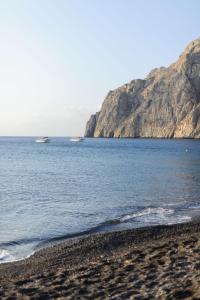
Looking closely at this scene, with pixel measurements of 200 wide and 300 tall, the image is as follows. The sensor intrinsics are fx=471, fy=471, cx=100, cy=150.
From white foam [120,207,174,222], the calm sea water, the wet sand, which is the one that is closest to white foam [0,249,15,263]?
the calm sea water

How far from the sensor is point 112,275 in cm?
1149

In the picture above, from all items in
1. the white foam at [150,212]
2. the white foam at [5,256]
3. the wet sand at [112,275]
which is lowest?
the white foam at [5,256]

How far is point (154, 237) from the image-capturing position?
1916 cm

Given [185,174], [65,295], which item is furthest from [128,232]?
[185,174]

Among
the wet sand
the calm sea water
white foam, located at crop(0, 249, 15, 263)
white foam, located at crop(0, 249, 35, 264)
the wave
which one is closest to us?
the wet sand

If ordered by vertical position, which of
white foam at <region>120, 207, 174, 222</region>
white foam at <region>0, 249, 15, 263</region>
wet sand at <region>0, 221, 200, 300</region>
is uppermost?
wet sand at <region>0, 221, 200, 300</region>

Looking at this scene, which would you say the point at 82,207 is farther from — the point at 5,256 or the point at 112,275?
the point at 112,275

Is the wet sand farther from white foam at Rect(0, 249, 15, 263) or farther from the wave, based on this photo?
the wave

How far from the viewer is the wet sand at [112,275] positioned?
1007 cm

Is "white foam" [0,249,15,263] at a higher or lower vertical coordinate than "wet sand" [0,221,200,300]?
lower

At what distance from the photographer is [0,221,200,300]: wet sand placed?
10.1m

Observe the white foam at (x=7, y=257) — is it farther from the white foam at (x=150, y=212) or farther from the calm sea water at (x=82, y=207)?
the white foam at (x=150, y=212)

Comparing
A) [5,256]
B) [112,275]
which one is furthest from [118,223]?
[112,275]

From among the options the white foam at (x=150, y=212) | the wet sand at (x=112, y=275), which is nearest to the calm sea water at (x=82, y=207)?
the white foam at (x=150, y=212)
